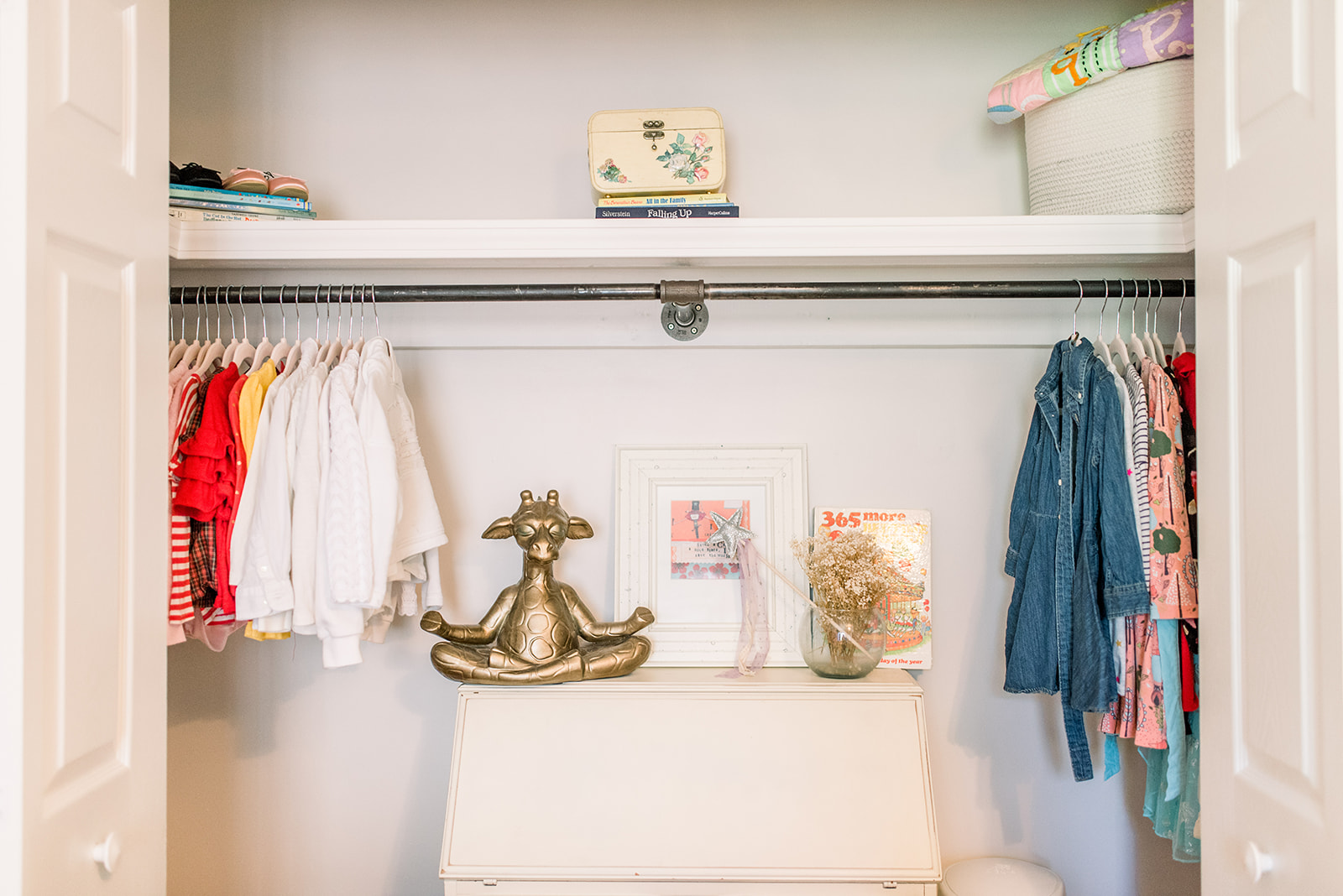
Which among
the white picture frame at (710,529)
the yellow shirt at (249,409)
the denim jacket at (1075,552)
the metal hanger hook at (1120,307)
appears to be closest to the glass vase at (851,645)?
the white picture frame at (710,529)

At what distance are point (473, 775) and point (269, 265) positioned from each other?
43.0 inches

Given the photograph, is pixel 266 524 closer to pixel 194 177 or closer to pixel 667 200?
pixel 194 177

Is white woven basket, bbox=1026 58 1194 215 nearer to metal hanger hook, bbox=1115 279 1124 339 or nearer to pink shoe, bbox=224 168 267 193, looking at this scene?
metal hanger hook, bbox=1115 279 1124 339

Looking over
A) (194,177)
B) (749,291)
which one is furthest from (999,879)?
(194,177)

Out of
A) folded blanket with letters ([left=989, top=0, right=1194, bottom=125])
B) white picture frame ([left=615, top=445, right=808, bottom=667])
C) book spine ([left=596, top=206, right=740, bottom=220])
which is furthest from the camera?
white picture frame ([left=615, top=445, right=808, bottom=667])

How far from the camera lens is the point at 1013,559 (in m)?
1.65

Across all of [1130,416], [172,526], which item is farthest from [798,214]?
[172,526]

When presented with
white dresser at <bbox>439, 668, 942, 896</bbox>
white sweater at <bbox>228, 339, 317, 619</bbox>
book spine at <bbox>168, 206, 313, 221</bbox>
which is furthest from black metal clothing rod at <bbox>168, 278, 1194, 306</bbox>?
white dresser at <bbox>439, 668, 942, 896</bbox>
